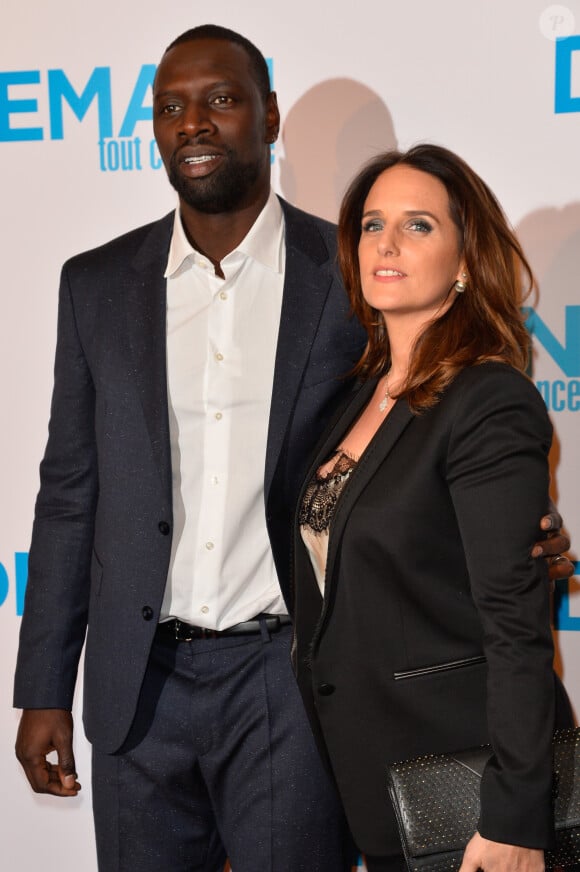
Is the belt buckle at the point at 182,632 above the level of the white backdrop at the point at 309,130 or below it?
below

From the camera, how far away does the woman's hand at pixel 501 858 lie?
158cm

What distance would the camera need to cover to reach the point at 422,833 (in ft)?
5.46

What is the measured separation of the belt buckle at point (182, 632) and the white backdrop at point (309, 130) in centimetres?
108

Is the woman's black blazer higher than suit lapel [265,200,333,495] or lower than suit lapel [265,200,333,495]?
lower

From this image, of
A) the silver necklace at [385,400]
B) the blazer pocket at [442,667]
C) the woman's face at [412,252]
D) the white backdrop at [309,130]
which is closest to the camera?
the blazer pocket at [442,667]

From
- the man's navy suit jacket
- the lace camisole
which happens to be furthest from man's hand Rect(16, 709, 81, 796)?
the lace camisole

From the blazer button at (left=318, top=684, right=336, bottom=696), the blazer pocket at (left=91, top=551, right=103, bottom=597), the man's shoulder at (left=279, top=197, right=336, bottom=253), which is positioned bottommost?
the blazer button at (left=318, top=684, right=336, bottom=696)

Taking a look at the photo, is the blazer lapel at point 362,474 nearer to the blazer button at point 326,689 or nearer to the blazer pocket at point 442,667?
the blazer button at point 326,689

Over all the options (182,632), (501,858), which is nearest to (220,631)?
(182,632)

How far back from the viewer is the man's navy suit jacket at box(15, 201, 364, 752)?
2.04 meters

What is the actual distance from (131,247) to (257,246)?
0.31 metres

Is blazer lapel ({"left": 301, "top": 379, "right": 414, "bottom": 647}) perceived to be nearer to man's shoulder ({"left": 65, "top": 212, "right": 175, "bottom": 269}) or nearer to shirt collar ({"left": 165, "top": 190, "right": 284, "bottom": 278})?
shirt collar ({"left": 165, "top": 190, "right": 284, "bottom": 278})

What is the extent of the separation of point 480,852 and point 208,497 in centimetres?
85

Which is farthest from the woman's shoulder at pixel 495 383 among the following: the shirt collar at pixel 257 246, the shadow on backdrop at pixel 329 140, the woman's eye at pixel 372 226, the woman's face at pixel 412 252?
the shadow on backdrop at pixel 329 140
